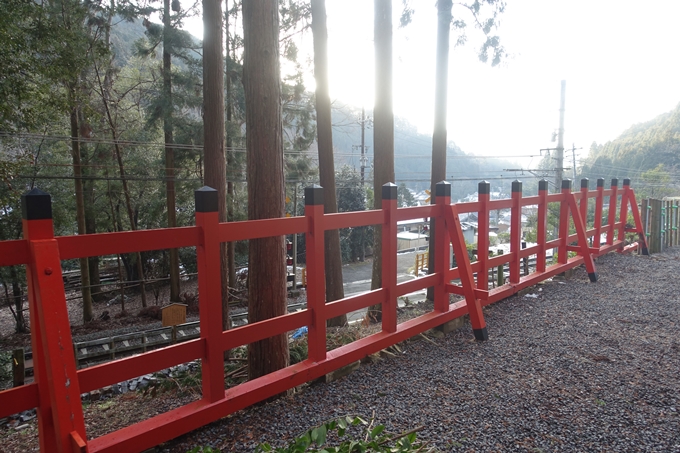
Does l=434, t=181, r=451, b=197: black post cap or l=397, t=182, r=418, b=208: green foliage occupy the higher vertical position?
l=434, t=181, r=451, b=197: black post cap

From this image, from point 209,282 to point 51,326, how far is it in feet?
2.54

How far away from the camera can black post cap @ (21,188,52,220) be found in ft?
6.28

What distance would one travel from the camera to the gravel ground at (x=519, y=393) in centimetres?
260

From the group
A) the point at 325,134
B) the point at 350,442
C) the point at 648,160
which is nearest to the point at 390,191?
the point at 350,442

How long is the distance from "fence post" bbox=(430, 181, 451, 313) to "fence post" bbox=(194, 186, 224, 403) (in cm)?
233

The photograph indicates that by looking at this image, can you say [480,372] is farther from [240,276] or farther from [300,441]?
[240,276]

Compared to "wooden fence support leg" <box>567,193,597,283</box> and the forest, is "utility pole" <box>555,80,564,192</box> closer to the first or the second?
the forest

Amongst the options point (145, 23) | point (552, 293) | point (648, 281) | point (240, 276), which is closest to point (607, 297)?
point (552, 293)

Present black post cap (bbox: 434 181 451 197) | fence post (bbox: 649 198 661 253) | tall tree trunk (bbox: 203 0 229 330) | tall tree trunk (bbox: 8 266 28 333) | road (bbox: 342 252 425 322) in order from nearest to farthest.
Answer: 1. black post cap (bbox: 434 181 451 197)
2. tall tree trunk (bbox: 203 0 229 330)
3. fence post (bbox: 649 198 661 253)
4. tall tree trunk (bbox: 8 266 28 333)
5. road (bbox: 342 252 425 322)

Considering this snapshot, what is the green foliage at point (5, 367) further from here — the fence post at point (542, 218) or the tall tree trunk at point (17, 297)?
the fence post at point (542, 218)

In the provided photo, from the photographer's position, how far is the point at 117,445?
221 cm

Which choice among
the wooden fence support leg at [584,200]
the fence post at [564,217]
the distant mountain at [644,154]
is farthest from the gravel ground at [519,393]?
the distant mountain at [644,154]

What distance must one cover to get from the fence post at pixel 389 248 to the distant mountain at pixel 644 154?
2608 inches

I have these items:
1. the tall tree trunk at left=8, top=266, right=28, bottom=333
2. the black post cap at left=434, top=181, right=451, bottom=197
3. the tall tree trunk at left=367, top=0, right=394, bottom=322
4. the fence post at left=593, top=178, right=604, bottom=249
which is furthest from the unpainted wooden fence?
the tall tree trunk at left=8, top=266, right=28, bottom=333
